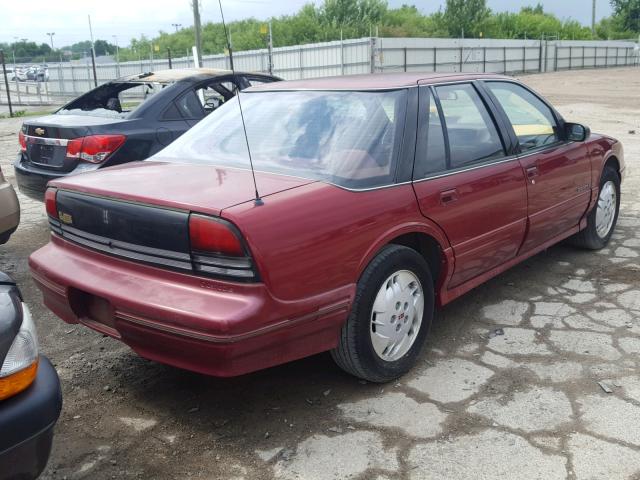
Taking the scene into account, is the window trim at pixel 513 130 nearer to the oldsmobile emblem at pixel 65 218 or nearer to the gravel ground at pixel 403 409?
the gravel ground at pixel 403 409

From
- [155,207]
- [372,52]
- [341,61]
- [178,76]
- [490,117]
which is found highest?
[372,52]

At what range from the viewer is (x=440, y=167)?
350 centimetres

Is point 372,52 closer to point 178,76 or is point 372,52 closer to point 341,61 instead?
point 341,61

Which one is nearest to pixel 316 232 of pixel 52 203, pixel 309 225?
pixel 309 225

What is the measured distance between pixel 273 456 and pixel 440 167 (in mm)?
1734

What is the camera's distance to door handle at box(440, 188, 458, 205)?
3.41 meters

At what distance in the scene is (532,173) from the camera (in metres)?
4.12

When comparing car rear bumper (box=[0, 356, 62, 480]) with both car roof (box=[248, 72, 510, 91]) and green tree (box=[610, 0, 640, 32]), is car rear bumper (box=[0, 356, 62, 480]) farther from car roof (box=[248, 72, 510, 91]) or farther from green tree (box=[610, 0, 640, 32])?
green tree (box=[610, 0, 640, 32])

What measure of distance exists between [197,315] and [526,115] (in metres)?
2.97

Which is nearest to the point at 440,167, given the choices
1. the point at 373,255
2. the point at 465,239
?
the point at 465,239

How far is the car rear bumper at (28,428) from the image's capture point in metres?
1.95

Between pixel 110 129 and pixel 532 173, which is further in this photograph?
pixel 110 129

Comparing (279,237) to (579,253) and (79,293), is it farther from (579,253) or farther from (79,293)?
(579,253)

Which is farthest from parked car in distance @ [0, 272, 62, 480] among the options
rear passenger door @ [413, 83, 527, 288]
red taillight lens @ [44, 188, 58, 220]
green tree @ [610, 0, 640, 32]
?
green tree @ [610, 0, 640, 32]
